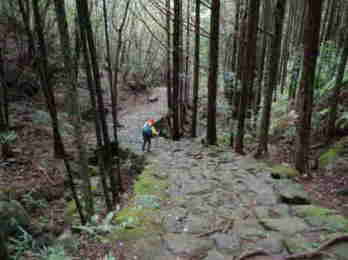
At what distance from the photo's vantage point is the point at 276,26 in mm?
7281

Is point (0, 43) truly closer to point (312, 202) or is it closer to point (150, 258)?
point (150, 258)

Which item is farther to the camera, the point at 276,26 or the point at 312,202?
the point at 276,26

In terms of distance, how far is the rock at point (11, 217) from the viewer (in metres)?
4.43

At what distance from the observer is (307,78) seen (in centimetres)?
564

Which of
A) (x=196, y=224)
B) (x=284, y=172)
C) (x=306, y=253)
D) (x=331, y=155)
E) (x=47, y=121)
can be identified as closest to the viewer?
(x=306, y=253)

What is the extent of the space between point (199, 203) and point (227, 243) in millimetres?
1497

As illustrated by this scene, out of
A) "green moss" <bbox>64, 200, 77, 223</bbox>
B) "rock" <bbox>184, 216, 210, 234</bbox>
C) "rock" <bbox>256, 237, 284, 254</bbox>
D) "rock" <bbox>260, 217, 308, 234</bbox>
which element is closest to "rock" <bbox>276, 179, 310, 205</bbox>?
"rock" <bbox>260, 217, 308, 234</bbox>

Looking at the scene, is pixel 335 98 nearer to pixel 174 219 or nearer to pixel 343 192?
pixel 343 192

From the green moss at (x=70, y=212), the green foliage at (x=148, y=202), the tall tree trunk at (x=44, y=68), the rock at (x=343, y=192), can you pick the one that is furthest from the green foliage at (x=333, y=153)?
the green moss at (x=70, y=212)

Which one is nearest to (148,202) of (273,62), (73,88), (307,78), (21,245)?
(21,245)

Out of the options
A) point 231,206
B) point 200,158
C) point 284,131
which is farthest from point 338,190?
point 284,131

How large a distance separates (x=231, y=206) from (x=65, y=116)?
10833 mm

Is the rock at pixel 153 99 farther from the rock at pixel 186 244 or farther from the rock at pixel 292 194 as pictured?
the rock at pixel 186 244

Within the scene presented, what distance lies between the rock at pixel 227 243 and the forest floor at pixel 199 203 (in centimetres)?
1
